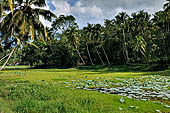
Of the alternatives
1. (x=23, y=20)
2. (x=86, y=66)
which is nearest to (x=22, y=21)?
(x=23, y=20)

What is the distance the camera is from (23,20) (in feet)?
47.4

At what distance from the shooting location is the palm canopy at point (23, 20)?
1391cm

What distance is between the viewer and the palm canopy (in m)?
13.9

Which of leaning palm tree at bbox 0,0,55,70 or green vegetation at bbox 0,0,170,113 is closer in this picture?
green vegetation at bbox 0,0,170,113

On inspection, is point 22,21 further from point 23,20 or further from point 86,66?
point 86,66

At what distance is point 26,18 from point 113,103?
39.7 ft

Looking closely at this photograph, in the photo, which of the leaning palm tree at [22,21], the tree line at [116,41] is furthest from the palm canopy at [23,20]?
the tree line at [116,41]

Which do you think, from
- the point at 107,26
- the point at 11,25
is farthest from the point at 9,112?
the point at 107,26

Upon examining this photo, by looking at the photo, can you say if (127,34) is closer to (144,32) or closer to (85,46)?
(144,32)

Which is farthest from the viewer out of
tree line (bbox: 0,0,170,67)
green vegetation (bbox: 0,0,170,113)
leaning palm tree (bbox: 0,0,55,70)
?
tree line (bbox: 0,0,170,67)

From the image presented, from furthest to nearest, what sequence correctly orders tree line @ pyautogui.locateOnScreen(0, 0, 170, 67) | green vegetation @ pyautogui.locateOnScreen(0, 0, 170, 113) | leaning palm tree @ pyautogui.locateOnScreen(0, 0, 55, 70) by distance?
tree line @ pyautogui.locateOnScreen(0, 0, 170, 67), leaning palm tree @ pyautogui.locateOnScreen(0, 0, 55, 70), green vegetation @ pyautogui.locateOnScreen(0, 0, 170, 113)

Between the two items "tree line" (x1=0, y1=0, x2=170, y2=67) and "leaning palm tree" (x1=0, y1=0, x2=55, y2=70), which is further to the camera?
"tree line" (x1=0, y1=0, x2=170, y2=67)

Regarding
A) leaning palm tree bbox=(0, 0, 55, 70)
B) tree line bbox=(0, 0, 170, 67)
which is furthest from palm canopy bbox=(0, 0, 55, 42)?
tree line bbox=(0, 0, 170, 67)

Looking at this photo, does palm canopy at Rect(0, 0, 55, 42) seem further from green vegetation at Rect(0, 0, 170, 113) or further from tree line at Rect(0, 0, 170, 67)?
tree line at Rect(0, 0, 170, 67)
